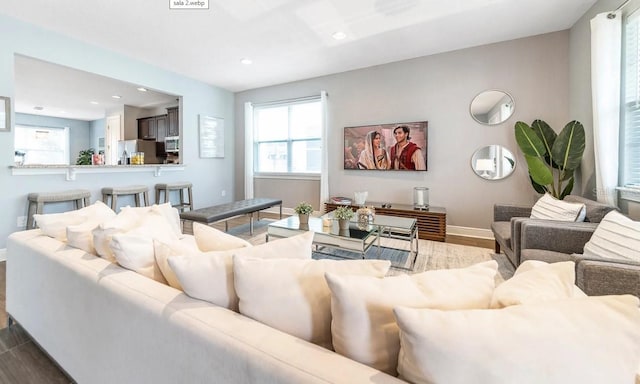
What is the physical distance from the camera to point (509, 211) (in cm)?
310

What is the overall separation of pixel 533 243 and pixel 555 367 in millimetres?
2014

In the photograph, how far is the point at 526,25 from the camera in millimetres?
3324

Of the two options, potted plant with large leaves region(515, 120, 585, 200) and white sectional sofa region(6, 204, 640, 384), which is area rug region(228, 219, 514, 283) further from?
white sectional sofa region(6, 204, 640, 384)

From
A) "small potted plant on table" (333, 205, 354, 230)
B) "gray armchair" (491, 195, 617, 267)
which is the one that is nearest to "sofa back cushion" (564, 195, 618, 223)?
"gray armchair" (491, 195, 617, 267)

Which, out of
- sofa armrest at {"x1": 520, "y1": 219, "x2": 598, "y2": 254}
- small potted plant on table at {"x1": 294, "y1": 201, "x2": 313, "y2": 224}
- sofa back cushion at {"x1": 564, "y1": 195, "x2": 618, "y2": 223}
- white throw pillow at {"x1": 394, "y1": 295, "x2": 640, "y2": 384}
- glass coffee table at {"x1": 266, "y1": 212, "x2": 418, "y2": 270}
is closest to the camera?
white throw pillow at {"x1": 394, "y1": 295, "x2": 640, "y2": 384}

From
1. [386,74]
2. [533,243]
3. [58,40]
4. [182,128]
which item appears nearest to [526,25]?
[386,74]

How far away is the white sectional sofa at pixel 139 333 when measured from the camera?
0.66m

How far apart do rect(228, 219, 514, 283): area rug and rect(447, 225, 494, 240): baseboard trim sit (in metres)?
0.52

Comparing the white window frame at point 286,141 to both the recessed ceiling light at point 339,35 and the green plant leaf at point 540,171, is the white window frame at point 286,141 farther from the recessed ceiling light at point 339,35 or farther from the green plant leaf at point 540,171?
the green plant leaf at point 540,171

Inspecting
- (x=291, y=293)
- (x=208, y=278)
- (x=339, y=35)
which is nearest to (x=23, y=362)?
(x=208, y=278)

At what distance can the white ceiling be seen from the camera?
2875 mm

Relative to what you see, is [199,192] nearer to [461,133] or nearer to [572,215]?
[461,133]

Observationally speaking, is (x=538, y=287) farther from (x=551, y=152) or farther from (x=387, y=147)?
(x=387, y=147)

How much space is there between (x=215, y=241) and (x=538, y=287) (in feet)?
3.67
